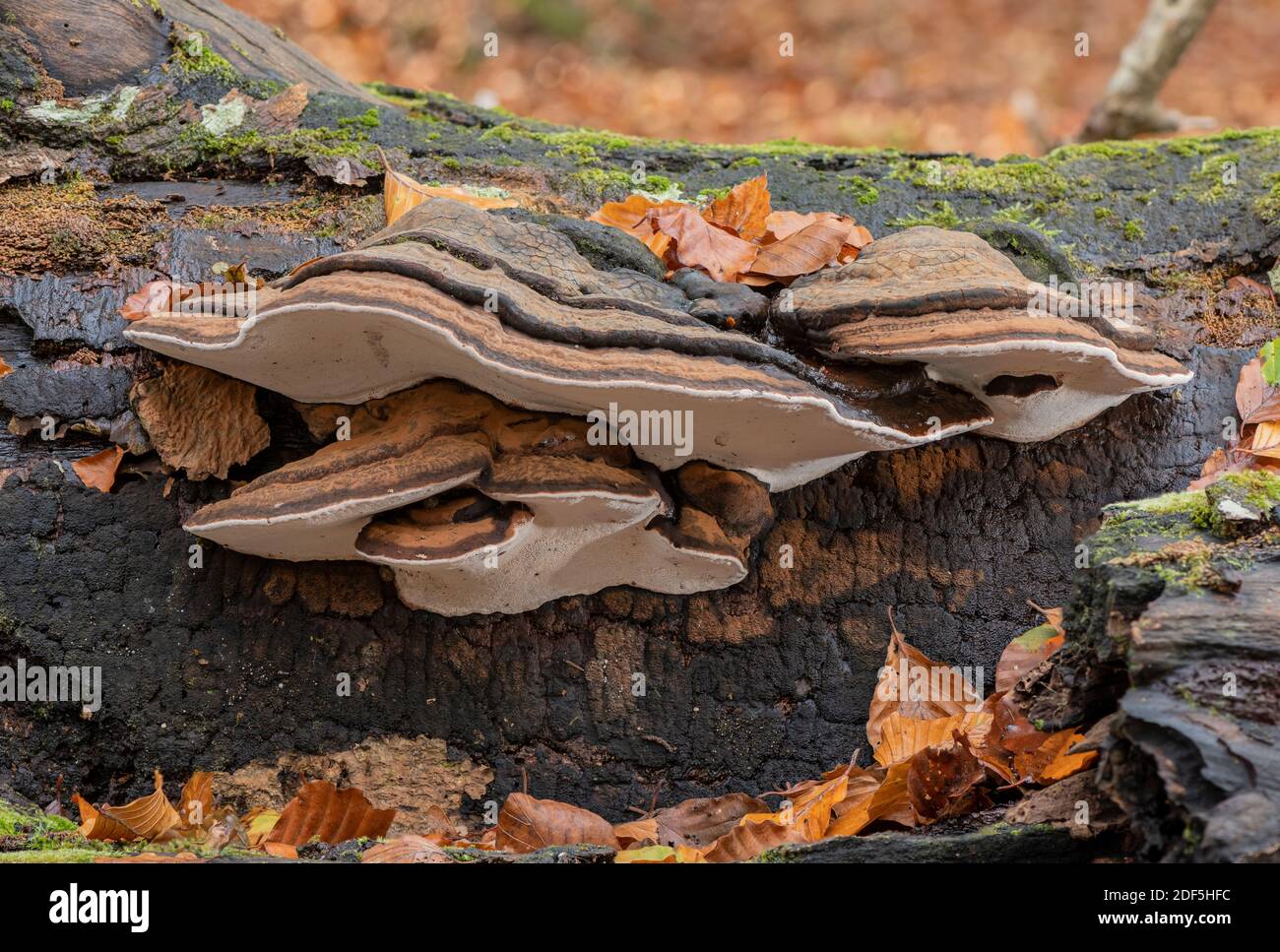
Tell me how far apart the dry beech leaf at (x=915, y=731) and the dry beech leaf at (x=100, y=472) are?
2329 millimetres

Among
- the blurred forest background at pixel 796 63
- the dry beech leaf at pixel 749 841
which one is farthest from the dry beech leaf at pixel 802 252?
the blurred forest background at pixel 796 63

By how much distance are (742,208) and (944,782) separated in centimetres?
186

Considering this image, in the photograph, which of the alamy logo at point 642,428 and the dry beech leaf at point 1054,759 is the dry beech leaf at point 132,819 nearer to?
the alamy logo at point 642,428

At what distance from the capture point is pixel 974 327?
2564mm

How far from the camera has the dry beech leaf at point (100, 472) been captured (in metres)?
3.08

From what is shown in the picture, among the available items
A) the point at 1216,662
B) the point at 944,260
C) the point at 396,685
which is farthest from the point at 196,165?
the point at 1216,662

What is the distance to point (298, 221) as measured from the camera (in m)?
3.45

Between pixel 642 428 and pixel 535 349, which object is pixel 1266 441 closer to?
pixel 642 428

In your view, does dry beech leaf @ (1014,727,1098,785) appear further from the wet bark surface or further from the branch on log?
the branch on log

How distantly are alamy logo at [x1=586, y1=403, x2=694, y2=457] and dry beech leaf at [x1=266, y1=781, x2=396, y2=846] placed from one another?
1.14 m

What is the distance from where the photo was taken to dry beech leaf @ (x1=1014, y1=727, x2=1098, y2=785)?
2439 mm

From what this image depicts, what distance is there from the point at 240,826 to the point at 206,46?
103 inches
